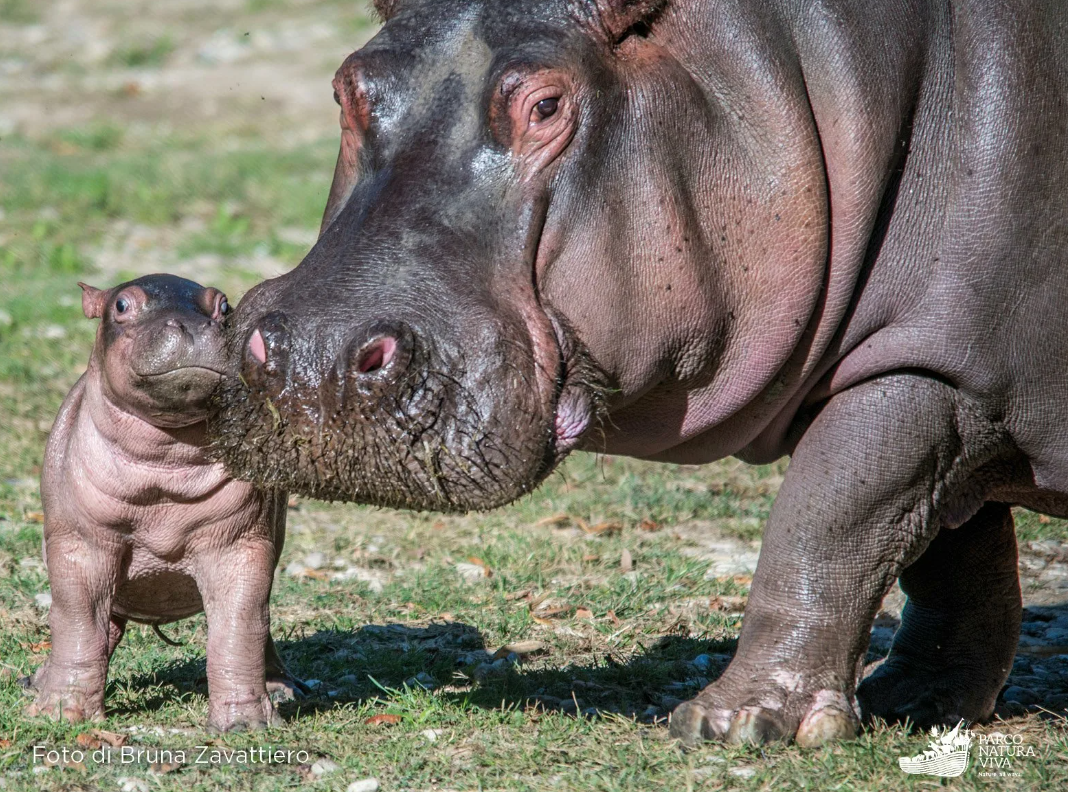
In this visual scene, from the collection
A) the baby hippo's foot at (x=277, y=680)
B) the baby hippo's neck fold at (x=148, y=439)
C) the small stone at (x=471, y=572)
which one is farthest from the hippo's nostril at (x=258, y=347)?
the small stone at (x=471, y=572)

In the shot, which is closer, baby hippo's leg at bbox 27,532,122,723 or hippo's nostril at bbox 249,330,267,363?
hippo's nostril at bbox 249,330,267,363

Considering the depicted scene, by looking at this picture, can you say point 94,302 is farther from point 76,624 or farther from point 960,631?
point 960,631

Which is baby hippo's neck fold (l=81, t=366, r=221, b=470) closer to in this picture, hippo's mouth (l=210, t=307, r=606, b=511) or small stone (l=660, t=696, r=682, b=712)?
hippo's mouth (l=210, t=307, r=606, b=511)

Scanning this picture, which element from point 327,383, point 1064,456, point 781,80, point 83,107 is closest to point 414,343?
point 327,383

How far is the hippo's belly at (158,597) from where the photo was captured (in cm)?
398

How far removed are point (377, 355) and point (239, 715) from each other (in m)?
1.22

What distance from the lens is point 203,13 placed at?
17.9m

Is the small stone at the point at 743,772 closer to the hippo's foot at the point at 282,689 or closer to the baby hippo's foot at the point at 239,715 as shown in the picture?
the baby hippo's foot at the point at 239,715

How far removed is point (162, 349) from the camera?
11.9ft

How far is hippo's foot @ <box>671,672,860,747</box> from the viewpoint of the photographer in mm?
3535

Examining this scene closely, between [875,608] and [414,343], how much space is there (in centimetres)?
137

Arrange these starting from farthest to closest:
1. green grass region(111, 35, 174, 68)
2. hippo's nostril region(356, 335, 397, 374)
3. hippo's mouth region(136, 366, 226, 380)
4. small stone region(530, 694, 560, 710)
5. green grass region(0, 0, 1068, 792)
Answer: green grass region(111, 35, 174, 68), small stone region(530, 694, 560, 710), hippo's mouth region(136, 366, 226, 380), green grass region(0, 0, 1068, 792), hippo's nostril region(356, 335, 397, 374)

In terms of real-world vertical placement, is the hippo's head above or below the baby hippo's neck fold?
above

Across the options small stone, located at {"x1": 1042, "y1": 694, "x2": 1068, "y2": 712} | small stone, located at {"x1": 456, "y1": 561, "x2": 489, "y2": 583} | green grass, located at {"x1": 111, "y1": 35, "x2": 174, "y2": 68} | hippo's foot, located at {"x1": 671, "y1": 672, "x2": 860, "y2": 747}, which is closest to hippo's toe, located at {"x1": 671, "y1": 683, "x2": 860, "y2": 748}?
hippo's foot, located at {"x1": 671, "y1": 672, "x2": 860, "y2": 747}
